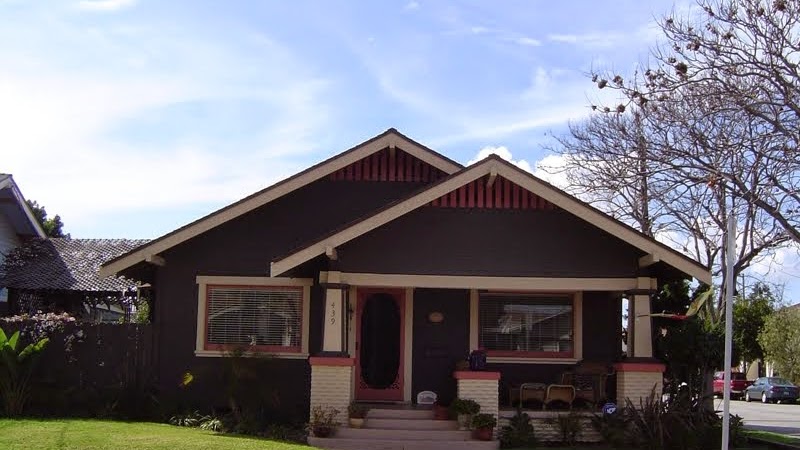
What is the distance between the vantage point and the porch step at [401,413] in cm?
1491

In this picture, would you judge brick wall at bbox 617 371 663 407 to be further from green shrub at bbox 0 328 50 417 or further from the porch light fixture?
green shrub at bbox 0 328 50 417

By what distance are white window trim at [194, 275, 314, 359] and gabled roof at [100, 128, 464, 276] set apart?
101 centimetres

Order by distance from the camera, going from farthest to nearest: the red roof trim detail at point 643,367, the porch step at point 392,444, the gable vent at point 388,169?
the gable vent at point 388,169, the red roof trim detail at point 643,367, the porch step at point 392,444

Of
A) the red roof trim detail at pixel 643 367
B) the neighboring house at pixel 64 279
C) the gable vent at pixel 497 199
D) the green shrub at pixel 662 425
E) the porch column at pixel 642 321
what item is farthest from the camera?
the neighboring house at pixel 64 279

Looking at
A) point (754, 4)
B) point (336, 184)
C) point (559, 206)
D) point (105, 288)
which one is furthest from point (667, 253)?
point (105, 288)

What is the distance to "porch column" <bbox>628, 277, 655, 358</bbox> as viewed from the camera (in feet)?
48.6

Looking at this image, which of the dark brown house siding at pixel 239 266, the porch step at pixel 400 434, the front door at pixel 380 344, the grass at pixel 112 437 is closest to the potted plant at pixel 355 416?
the porch step at pixel 400 434

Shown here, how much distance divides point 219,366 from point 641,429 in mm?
7517

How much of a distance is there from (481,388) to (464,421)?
0.60 metres

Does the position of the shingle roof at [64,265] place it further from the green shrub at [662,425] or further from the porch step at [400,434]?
the green shrub at [662,425]

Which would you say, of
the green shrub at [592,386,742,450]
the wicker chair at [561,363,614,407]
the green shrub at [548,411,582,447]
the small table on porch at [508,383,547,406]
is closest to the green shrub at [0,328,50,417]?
the small table on porch at [508,383,547,406]

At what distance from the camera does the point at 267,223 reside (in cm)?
1700

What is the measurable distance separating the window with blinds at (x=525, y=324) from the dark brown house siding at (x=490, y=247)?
1816 millimetres

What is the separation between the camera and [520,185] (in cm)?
1470
